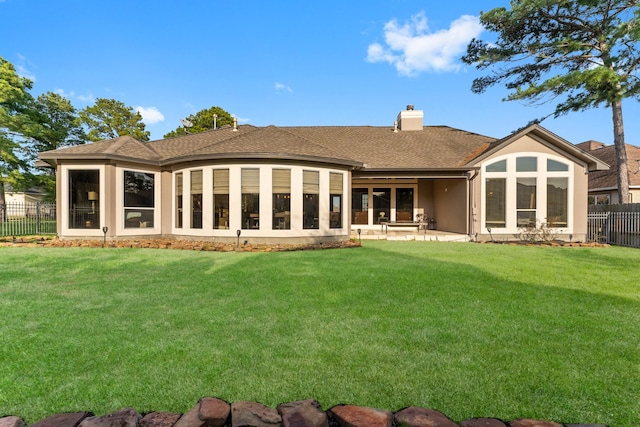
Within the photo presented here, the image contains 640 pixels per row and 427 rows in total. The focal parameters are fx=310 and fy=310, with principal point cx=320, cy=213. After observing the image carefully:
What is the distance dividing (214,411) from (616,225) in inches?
643

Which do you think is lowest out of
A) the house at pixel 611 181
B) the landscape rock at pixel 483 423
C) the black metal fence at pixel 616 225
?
the landscape rock at pixel 483 423

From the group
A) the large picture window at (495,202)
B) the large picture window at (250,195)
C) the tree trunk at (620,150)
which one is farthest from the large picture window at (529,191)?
the large picture window at (250,195)

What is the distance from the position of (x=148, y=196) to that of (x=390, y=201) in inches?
436

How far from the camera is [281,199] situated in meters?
10.9

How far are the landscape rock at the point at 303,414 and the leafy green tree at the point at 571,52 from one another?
17448mm

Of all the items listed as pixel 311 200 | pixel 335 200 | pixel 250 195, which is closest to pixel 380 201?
pixel 335 200

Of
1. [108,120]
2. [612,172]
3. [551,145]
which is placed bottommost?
[612,172]

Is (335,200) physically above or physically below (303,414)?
above

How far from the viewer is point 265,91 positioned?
2156cm

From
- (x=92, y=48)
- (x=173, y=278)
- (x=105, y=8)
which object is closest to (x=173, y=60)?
(x=92, y=48)

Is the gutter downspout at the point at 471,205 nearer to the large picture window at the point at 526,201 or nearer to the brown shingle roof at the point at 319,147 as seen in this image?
the brown shingle roof at the point at 319,147

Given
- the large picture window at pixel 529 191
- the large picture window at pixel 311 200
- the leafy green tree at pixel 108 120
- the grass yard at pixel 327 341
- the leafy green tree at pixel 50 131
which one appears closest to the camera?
the grass yard at pixel 327 341

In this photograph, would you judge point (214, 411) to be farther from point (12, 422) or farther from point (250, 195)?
point (250, 195)

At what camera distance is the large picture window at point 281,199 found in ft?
35.6
